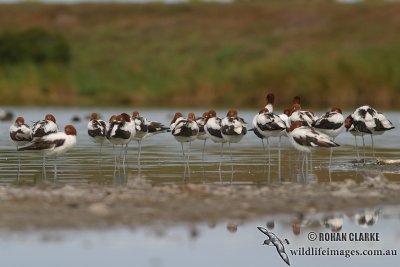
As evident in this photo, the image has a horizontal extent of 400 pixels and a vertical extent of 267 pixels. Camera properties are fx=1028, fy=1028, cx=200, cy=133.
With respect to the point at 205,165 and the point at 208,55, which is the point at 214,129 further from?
the point at 208,55

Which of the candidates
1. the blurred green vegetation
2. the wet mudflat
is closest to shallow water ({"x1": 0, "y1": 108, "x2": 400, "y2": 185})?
the wet mudflat

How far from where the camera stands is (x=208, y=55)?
2744 inches

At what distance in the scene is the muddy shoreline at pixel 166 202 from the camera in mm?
13094

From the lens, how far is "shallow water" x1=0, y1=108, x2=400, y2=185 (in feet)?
61.5

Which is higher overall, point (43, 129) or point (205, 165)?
point (43, 129)

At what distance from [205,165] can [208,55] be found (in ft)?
159

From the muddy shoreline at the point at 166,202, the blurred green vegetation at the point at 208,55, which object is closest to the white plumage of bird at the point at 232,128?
the muddy shoreline at the point at 166,202

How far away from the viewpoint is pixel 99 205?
13953mm

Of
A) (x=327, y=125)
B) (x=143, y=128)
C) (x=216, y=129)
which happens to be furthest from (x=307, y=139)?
(x=143, y=128)

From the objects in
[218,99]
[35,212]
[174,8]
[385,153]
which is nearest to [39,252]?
[35,212]

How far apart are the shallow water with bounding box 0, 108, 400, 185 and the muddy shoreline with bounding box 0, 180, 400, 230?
1736mm

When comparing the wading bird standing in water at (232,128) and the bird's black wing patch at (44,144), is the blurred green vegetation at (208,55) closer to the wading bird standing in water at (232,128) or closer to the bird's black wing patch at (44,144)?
the wading bird standing in water at (232,128)

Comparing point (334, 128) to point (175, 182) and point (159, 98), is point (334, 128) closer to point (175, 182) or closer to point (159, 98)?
point (175, 182)

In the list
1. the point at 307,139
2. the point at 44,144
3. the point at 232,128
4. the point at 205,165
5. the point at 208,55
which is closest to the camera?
the point at 307,139
